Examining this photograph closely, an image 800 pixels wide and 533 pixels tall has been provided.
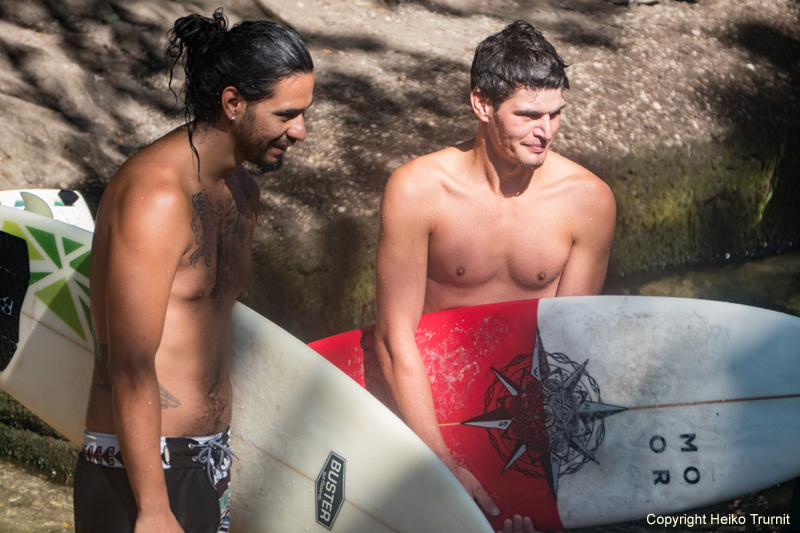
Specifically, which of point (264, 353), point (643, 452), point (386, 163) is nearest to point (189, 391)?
point (264, 353)

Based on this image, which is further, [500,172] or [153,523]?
[500,172]

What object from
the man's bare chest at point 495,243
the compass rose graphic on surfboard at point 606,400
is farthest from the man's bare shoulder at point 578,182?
the compass rose graphic on surfboard at point 606,400

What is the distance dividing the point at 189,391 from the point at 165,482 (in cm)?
21

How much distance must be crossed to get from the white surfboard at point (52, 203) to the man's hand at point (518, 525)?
1.93 meters

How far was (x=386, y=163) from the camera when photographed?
424cm

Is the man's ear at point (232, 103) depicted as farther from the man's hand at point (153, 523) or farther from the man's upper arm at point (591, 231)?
the man's upper arm at point (591, 231)

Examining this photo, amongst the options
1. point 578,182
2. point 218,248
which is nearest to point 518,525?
point 578,182

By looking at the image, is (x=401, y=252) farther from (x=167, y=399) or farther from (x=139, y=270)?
(x=139, y=270)

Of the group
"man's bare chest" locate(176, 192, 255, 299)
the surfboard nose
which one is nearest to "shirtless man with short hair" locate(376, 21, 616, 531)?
"man's bare chest" locate(176, 192, 255, 299)

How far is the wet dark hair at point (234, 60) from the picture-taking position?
5.28 feet

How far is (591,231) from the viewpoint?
253 centimetres

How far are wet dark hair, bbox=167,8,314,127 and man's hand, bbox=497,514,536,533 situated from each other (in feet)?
5.33

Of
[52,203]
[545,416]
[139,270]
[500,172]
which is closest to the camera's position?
[139,270]

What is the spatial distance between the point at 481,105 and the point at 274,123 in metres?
0.89
